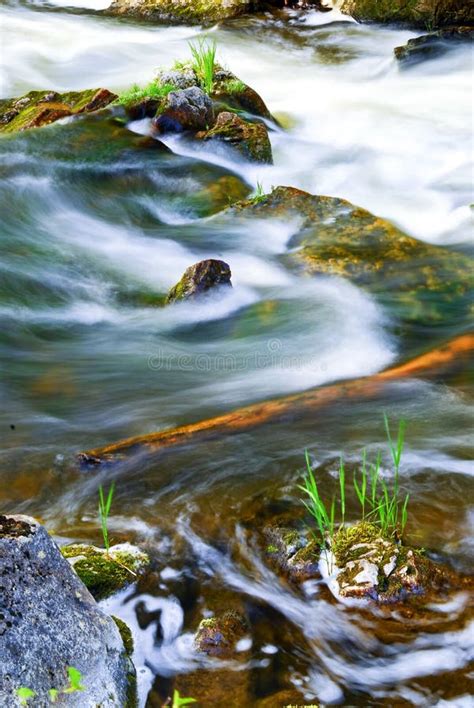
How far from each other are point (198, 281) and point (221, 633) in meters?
3.84

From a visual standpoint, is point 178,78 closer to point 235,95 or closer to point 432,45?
point 235,95

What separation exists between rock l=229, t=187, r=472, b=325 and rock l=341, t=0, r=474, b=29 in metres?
8.39

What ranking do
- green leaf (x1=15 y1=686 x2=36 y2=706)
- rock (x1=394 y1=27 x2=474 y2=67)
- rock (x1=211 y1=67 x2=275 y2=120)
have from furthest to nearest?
1. rock (x1=394 y1=27 x2=474 y2=67)
2. rock (x1=211 y1=67 x2=275 y2=120)
3. green leaf (x1=15 y1=686 x2=36 y2=706)

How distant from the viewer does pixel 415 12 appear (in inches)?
599

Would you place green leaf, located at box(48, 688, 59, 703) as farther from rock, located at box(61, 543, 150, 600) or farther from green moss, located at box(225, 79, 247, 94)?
green moss, located at box(225, 79, 247, 94)

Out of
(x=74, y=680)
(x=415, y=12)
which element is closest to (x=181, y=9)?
(x=415, y=12)

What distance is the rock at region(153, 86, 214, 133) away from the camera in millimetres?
9672

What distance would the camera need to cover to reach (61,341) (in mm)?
6105

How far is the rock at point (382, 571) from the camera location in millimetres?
3215

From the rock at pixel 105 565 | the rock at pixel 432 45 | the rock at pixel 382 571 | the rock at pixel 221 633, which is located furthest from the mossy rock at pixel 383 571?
the rock at pixel 432 45

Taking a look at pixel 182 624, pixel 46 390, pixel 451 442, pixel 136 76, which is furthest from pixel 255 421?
pixel 136 76

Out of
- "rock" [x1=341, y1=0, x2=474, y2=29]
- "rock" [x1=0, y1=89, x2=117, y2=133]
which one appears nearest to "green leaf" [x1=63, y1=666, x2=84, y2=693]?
"rock" [x1=0, y1=89, x2=117, y2=133]

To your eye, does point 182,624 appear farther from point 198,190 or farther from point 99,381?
point 198,190

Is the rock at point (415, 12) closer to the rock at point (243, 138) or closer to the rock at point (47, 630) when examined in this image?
the rock at point (243, 138)
